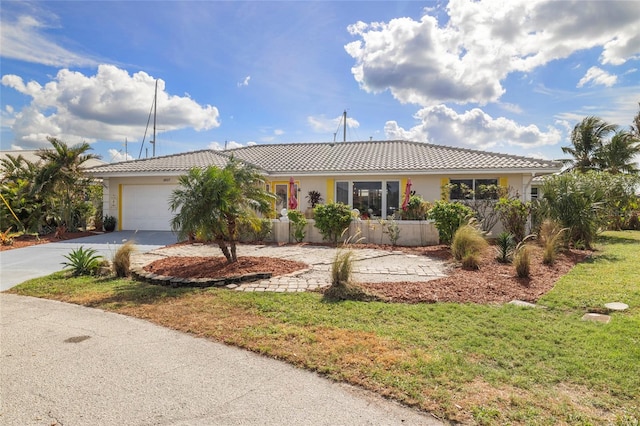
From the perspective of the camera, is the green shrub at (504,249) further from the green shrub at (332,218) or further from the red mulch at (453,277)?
the green shrub at (332,218)

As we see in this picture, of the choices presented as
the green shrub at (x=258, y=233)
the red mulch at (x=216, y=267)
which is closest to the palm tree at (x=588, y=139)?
the green shrub at (x=258, y=233)

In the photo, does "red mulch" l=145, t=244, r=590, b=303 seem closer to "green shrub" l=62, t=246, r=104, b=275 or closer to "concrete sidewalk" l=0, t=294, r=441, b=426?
"green shrub" l=62, t=246, r=104, b=275

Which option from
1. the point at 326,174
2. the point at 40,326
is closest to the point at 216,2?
the point at 326,174

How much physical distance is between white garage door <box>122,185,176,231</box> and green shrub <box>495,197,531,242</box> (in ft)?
46.2

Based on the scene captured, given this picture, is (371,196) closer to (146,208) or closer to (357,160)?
(357,160)

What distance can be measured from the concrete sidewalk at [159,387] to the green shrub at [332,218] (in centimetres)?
826

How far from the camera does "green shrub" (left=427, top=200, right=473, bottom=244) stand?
37.0 ft

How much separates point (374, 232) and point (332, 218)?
1648 mm

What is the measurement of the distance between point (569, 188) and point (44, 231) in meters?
20.9

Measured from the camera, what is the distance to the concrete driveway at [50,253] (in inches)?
345

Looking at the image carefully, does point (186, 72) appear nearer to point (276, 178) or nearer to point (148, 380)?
point (276, 178)

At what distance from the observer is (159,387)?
3.35 metres

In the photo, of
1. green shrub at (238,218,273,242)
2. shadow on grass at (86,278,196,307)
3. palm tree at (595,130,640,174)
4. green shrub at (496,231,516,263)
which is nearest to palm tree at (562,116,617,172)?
palm tree at (595,130,640,174)

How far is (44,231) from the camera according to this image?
16406mm
